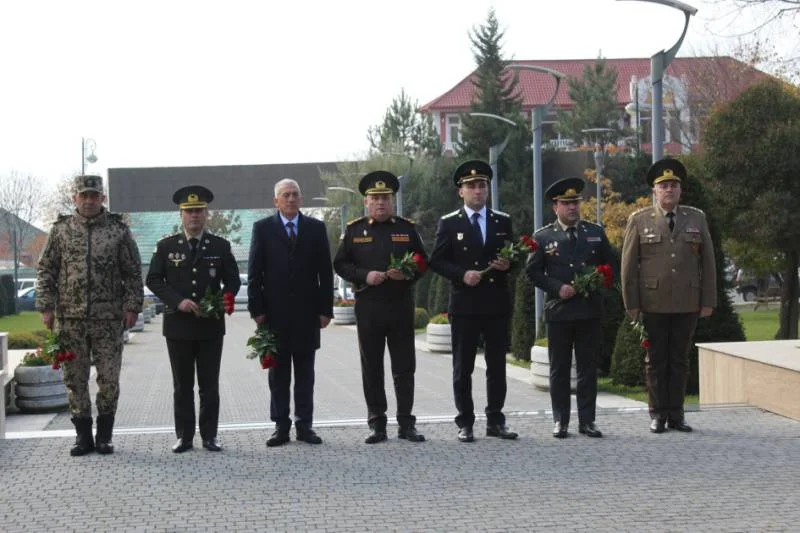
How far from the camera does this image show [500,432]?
360 inches

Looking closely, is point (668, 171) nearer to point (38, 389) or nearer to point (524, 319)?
point (38, 389)

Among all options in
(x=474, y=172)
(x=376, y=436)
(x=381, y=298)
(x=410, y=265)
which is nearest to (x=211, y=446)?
(x=376, y=436)

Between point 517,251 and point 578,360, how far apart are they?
1.08 metres

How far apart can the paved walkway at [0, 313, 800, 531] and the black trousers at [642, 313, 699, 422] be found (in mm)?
287

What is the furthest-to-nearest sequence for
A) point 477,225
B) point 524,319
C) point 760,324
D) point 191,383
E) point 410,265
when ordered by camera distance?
point 760,324
point 524,319
point 477,225
point 191,383
point 410,265

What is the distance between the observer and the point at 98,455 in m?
8.69

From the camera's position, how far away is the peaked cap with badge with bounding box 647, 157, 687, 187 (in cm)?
934

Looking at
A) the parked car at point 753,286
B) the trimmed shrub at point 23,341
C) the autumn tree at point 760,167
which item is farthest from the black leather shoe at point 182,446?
the parked car at point 753,286

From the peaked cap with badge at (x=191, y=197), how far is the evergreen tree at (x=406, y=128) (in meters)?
77.4

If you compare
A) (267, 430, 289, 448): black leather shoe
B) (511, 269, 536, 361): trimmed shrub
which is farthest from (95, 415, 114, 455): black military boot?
(511, 269, 536, 361): trimmed shrub

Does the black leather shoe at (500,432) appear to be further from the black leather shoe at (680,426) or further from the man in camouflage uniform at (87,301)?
the man in camouflage uniform at (87,301)

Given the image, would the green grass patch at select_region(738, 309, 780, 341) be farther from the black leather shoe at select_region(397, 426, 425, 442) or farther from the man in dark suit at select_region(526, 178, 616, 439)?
the black leather shoe at select_region(397, 426, 425, 442)

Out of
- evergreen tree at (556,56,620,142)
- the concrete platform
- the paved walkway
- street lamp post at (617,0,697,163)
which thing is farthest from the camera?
evergreen tree at (556,56,620,142)

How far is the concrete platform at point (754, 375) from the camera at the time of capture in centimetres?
1006
